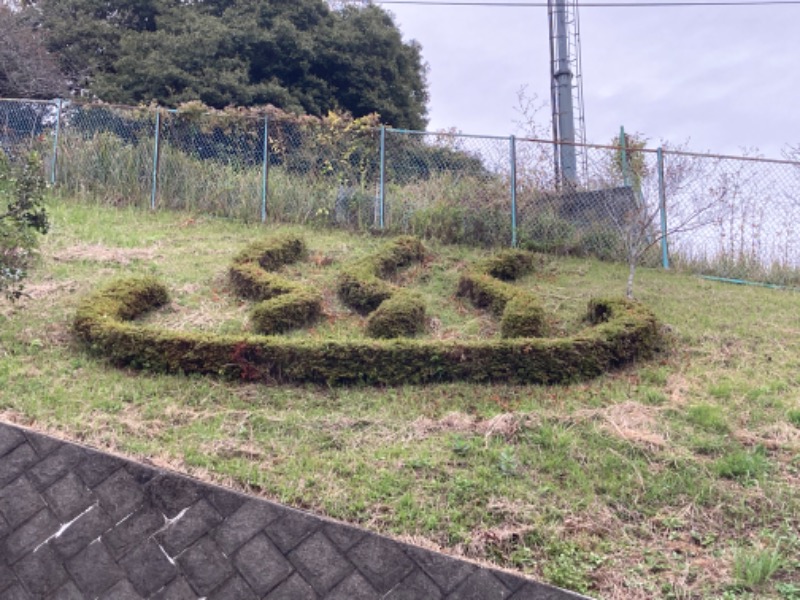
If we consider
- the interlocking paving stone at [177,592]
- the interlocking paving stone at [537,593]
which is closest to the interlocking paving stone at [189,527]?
the interlocking paving stone at [177,592]

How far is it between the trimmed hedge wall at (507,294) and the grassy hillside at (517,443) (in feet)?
0.96

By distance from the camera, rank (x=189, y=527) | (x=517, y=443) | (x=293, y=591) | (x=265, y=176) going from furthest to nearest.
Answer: (x=265, y=176), (x=517, y=443), (x=189, y=527), (x=293, y=591)

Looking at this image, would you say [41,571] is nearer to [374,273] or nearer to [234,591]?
[234,591]

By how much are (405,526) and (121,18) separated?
17601mm

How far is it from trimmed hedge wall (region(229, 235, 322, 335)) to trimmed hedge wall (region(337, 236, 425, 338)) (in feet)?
1.54

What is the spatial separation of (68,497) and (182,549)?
73 cm

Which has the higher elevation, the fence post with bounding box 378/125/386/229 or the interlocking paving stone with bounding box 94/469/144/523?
the fence post with bounding box 378/125/386/229

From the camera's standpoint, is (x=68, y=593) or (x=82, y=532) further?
(x=82, y=532)

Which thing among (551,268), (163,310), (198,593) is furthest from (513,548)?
(551,268)

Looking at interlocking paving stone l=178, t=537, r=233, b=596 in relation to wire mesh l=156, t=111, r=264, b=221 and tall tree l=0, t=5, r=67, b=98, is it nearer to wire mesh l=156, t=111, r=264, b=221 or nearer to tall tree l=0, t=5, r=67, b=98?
wire mesh l=156, t=111, r=264, b=221

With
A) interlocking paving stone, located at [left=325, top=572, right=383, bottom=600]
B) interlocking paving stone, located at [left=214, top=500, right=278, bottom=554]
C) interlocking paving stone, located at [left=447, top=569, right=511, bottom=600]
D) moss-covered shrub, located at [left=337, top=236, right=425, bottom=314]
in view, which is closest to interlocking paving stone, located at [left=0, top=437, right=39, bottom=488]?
interlocking paving stone, located at [left=214, top=500, right=278, bottom=554]

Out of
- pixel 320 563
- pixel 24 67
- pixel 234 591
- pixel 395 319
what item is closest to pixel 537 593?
pixel 320 563

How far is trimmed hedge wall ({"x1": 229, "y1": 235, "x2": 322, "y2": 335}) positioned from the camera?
6109 mm

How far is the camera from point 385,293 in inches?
265
